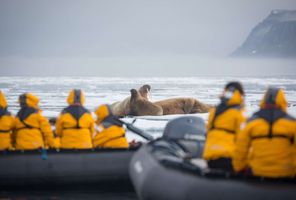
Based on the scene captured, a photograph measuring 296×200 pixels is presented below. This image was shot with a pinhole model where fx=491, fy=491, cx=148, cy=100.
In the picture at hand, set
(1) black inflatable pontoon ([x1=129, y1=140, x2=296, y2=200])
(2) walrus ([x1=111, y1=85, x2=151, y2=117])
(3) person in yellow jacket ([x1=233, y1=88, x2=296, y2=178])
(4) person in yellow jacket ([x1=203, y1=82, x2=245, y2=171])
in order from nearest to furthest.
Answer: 1. (1) black inflatable pontoon ([x1=129, y1=140, x2=296, y2=200])
2. (3) person in yellow jacket ([x1=233, y1=88, x2=296, y2=178])
3. (4) person in yellow jacket ([x1=203, y1=82, x2=245, y2=171])
4. (2) walrus ([x1=111, y1=85, x2=151, y2=117])

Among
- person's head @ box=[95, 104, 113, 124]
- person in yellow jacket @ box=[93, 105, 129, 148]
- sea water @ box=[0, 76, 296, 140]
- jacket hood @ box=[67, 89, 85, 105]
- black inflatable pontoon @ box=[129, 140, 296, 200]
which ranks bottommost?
sea water @ box=[0, 76, 296, 140]

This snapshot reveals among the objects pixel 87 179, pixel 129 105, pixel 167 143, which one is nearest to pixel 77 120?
pixel 87 179

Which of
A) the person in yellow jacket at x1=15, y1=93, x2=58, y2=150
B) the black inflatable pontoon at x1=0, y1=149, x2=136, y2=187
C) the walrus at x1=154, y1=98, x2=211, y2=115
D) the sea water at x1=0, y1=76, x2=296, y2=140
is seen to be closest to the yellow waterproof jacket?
the black inflatable pontoon at x1=0, y1=149, x2=136, y2=187

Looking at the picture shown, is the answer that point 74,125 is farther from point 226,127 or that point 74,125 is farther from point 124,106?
point 124,106

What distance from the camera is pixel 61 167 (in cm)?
660

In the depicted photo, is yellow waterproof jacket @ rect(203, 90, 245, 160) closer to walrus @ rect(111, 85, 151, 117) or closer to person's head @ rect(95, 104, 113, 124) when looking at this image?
person's head @ rect(95, 104, 113, 124)

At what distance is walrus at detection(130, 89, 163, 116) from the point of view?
14602 mm

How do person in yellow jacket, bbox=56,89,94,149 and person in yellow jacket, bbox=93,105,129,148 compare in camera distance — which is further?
person in yellow jacket, bbox=93,105,129,148

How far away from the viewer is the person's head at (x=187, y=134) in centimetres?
632

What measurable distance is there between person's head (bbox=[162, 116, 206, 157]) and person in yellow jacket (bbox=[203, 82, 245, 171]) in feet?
3.07

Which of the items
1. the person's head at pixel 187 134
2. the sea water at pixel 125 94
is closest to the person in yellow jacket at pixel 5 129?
the person's head at pixel 187 134

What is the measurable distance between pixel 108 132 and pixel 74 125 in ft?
1.66

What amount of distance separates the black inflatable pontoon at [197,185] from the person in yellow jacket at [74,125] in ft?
5.64

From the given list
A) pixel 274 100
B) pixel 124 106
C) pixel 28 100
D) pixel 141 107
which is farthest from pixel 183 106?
pixel 274 100
